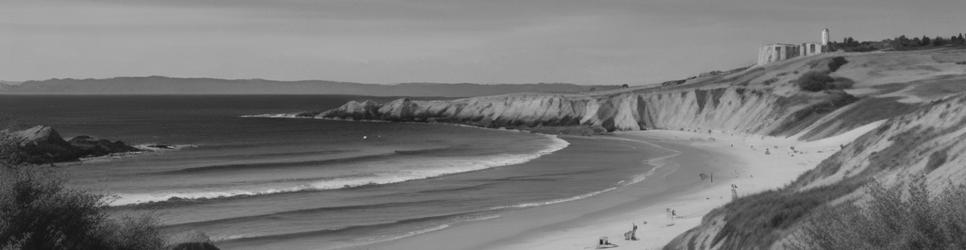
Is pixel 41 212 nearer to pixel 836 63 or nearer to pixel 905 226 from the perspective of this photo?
pixel 905 226

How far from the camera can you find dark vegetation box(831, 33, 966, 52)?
138 m

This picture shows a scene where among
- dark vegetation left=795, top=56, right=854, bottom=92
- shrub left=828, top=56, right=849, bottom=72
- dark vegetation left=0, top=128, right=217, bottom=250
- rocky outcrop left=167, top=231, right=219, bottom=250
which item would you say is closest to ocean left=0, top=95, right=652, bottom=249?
dark vegetation left=0, top=128, right=217, bottom=250

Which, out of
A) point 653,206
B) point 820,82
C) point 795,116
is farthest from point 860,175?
point 820,82

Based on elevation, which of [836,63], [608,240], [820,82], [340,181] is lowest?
[340,181]

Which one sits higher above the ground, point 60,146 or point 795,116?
point 60,146

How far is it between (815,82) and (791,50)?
70.3 metres

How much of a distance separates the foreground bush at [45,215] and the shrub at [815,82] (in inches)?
3232

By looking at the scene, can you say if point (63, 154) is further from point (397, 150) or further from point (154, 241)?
point (154, 241)

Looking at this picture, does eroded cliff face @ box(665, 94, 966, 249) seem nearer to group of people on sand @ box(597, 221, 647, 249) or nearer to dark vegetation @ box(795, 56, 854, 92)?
group of people on sand @ box(597, 221, 647, 249)

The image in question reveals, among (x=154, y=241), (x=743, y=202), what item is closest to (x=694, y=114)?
(x=743, y=202)

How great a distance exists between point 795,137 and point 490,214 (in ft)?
141

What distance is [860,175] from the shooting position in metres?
22.0

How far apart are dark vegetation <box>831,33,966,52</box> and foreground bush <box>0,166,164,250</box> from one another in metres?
139

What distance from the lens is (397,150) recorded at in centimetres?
6862
